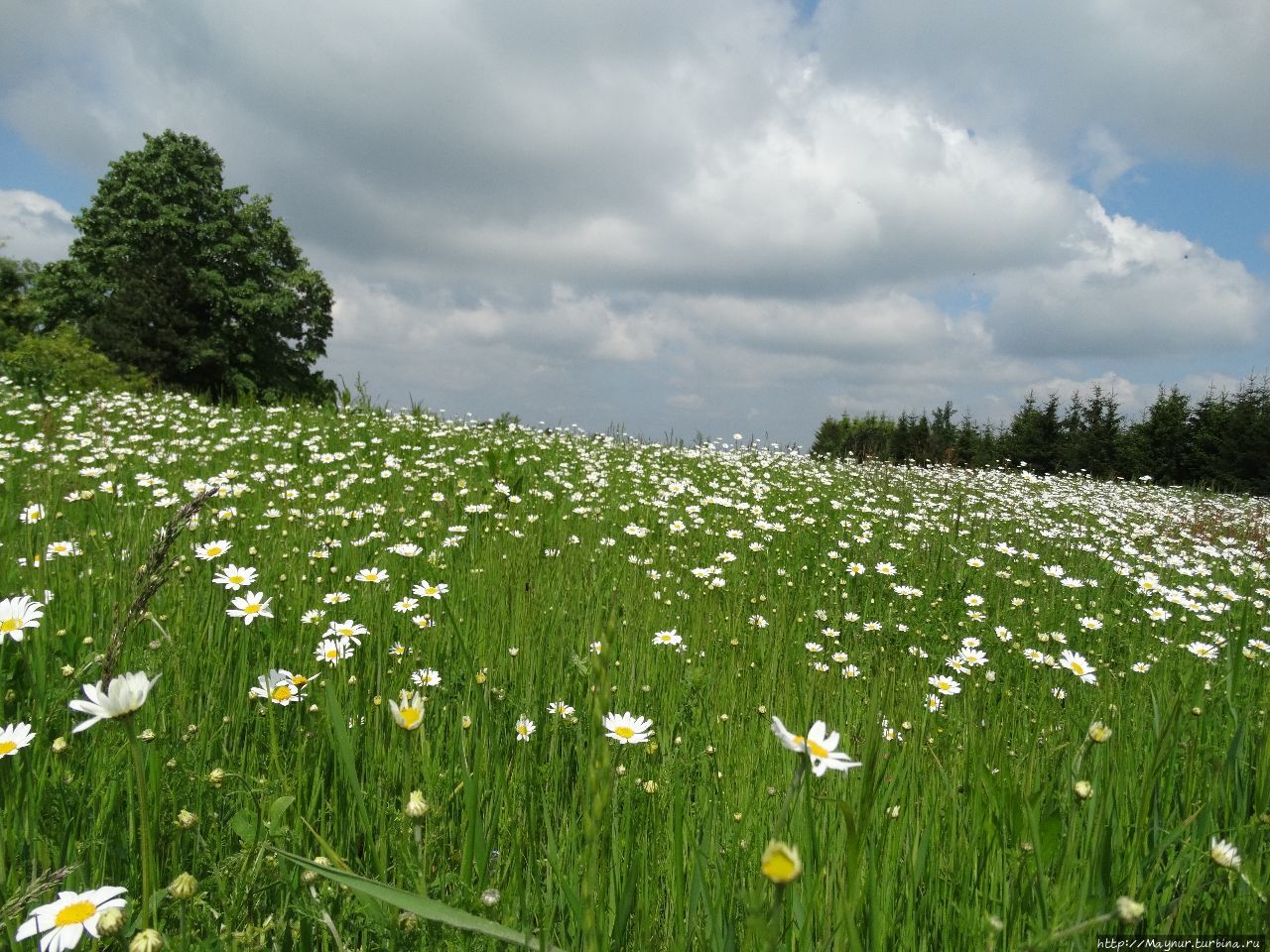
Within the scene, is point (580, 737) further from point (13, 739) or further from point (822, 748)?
point (13, 739)

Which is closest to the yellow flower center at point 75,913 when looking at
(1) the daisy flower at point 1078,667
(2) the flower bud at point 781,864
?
(2) the flower bud at point 781,864

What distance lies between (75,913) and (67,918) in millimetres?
13

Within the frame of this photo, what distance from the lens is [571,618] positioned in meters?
3.22

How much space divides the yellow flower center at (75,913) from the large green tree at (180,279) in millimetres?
28298

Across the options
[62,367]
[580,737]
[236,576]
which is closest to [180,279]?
[62,367]

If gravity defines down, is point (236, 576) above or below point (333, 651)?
above

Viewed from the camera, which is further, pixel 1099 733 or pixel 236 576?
pixel 236 576

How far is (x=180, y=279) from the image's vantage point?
26734 millimetres

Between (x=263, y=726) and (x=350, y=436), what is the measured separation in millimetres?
6705

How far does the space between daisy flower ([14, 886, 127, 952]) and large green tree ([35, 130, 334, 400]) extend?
92.8 feet

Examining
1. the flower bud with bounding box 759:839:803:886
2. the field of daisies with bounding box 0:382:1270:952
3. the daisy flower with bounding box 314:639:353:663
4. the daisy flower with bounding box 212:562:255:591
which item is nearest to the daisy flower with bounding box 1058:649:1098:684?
the field of daisies with bounding box 0:382:1270:952

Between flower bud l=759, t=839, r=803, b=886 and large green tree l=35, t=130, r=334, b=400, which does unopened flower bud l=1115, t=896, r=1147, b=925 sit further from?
large green tree l=35, t=130, r=334, b=400

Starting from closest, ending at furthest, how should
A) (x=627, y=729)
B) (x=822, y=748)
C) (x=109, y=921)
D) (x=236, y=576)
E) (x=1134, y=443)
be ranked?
(x=109, y=921), (x=822, y=748), (x=627, y=729), (x=236, y=576), (x=1134, y=443)

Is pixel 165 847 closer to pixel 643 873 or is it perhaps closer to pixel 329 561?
pixel 643 873
